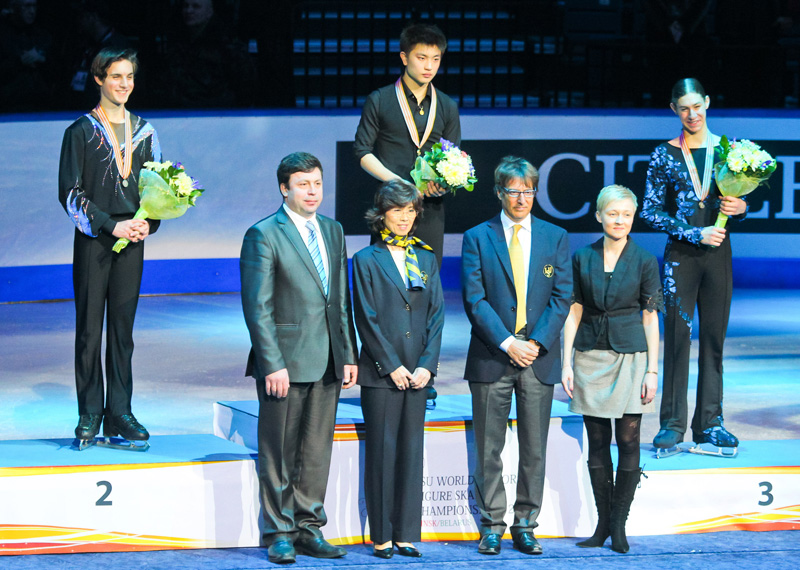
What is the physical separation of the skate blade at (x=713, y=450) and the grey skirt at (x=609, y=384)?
0.71m

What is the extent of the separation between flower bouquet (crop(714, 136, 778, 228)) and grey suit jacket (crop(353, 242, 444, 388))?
1.62m

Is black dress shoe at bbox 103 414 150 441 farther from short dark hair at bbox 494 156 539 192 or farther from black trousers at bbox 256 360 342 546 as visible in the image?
short dark hair at bbox 494 156 539 192

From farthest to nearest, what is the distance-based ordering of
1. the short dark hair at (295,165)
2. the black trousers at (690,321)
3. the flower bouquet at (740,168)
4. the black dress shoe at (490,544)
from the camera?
1. the black trousers at (690,321)
2. the flower bouquet at (740,168)
3. the black dress shoe at (490,544)
4. the short dark hair at (295,165)

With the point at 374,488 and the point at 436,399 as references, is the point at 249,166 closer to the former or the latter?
the point at 436,399

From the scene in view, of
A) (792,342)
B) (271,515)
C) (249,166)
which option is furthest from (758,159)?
(249,166)

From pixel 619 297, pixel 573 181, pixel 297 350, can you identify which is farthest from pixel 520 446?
pixel 573 181

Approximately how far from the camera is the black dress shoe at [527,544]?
5.34 m

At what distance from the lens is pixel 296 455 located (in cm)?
536

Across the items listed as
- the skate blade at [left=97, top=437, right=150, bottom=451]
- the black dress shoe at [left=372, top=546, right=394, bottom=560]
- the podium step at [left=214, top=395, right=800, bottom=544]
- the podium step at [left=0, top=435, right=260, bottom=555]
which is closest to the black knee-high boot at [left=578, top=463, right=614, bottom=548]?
the podium step at [left=214, top=395, right=800, bottom=544]

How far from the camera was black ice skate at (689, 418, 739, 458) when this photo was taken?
6004mm

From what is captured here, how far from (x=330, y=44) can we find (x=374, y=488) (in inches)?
309

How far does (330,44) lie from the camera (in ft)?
40.7

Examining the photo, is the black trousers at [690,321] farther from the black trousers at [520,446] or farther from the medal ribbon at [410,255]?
the medal ribbon at [410,255]

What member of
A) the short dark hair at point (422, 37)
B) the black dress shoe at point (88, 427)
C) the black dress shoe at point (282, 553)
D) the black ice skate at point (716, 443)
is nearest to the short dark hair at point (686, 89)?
the short dark hair at point (422, 37)
